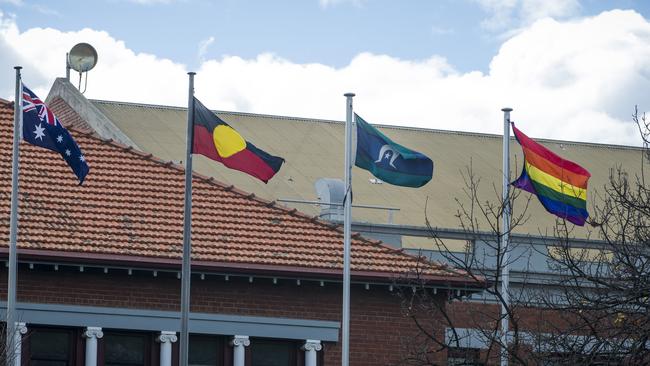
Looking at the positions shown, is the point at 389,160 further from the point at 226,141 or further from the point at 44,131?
the point at 44,131

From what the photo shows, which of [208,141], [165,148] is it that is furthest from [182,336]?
[165,148]

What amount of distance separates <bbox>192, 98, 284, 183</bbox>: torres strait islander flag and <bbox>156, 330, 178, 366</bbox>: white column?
4.55 meters

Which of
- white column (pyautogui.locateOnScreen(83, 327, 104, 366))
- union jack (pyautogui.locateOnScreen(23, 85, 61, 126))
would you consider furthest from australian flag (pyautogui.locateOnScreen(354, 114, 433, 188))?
white column (pyautogui.locateOnScreen(83, 327, 104, 366))

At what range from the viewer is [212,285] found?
27500 millimetres

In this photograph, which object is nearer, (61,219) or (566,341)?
(566,341)

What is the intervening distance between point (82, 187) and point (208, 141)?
5.26 metres

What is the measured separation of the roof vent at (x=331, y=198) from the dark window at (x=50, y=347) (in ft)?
32.0

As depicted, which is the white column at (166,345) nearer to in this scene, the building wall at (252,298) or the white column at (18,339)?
the building wall at (252,298)

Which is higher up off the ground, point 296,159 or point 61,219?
point 296,159

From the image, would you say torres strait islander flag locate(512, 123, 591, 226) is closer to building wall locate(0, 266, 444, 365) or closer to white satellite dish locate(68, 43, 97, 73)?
building wall locate(0, 266, 444, 365)

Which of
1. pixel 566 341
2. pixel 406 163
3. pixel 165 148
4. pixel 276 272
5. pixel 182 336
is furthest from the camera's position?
pixel 165 148

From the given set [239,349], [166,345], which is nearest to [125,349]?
[166,345]

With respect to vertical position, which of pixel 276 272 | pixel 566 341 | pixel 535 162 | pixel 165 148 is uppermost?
pixel 165 148

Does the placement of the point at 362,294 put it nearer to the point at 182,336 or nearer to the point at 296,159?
the point at 182,336
